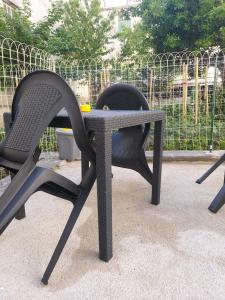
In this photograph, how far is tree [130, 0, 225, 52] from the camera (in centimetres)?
576

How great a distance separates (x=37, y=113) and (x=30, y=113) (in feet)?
0.18

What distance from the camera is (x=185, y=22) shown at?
5965 millimetres

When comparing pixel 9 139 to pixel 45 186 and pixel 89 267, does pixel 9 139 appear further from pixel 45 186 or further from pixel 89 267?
pixel 89 267

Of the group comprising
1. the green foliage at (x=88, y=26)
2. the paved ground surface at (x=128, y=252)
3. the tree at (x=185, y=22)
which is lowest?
the paved ground surface at (x=128, y=252)

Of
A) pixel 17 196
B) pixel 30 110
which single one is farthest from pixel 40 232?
pixel 30 110

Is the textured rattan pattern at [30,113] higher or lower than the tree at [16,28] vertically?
lower

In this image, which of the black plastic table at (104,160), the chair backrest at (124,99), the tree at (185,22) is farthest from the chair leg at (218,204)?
the tree at (185,22)

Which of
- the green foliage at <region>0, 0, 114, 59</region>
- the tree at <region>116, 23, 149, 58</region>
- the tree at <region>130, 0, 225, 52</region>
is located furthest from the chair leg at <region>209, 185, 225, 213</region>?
the tree at <region>116, 23, 149, 58</region>

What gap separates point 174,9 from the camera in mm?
5984

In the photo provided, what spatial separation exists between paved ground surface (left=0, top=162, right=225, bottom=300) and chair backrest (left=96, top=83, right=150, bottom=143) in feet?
2.16

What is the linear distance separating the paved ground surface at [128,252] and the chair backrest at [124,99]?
0.66 metres

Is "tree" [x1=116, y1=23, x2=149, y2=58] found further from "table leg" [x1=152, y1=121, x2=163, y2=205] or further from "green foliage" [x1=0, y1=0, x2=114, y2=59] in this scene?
"table leg" [x1=152, y1=121, x2=163, y2=205]

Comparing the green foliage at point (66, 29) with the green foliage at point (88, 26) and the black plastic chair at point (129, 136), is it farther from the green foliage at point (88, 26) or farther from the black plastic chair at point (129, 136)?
the black plastic chair at point (129, 136)

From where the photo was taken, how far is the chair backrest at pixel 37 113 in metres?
1.15
